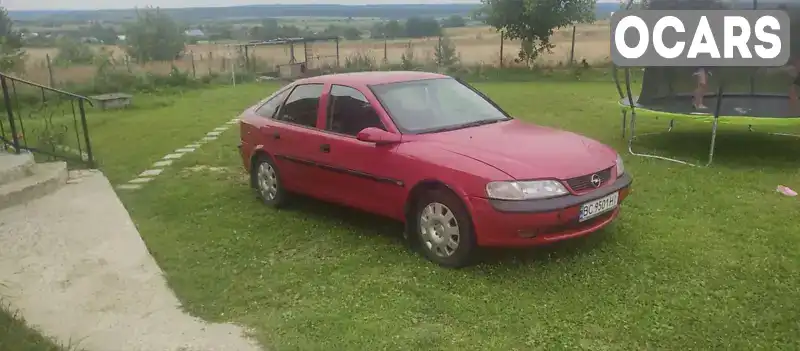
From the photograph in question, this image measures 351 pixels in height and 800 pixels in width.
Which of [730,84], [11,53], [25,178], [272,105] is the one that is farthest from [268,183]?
[11,53]

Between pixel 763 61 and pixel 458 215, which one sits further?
pixel 763 61

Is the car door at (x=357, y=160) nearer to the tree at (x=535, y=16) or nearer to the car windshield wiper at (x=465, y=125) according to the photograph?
the car windshield wiper at (x=465, y=125)

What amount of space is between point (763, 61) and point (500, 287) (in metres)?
7.21

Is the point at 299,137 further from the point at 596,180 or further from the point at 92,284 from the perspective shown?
the point at 596,180

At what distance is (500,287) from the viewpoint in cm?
452

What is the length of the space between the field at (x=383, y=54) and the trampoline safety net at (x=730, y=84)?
412 inches

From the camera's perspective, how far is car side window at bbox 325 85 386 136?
5.50m

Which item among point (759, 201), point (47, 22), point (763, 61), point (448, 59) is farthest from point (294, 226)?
point (47, 22)

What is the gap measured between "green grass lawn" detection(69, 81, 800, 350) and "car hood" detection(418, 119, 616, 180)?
29.1 inches

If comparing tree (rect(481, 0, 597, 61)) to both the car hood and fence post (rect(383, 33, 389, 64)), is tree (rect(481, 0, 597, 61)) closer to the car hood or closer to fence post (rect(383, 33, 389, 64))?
fence post (rect(383, 33, 389, 64))

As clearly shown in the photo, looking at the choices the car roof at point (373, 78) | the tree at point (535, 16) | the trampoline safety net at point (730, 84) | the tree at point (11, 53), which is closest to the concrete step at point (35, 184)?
the car roof at point (373, 78)

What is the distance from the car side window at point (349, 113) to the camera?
5500 mm

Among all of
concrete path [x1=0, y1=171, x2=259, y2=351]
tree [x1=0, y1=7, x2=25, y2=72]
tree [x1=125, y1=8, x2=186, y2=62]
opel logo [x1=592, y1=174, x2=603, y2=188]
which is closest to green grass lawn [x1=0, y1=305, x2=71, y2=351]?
concrete path [x1=0, y1=171, x2=259, y2=351]

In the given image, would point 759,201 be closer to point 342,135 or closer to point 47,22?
point 342,135
